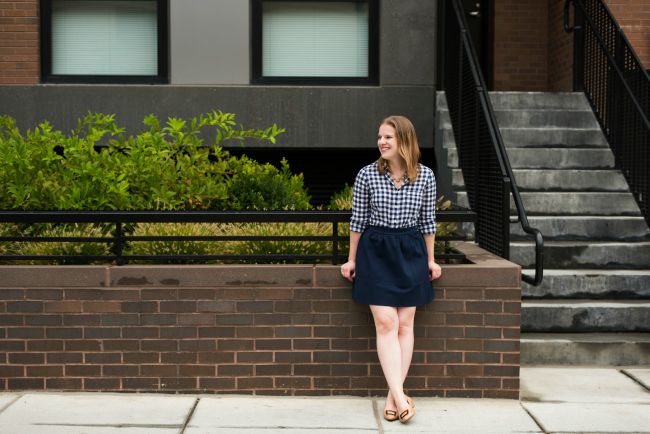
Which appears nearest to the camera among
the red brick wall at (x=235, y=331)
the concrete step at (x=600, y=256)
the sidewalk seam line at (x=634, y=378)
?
the red brick wall at (x=235, y=331)

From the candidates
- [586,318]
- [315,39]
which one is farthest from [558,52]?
[586,318]

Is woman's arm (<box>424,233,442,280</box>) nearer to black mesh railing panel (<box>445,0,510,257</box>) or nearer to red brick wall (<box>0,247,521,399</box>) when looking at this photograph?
red brick wall (<box>0,247,521,399</box>)

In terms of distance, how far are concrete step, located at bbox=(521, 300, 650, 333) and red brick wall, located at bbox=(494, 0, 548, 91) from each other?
5.75 meters

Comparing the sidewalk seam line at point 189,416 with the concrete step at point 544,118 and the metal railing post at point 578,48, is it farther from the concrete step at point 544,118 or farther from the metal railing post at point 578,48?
the metal railing post at point 578,48

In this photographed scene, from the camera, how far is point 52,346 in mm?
→ 5512

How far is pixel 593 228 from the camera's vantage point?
7723mm

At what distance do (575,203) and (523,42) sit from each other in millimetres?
4519

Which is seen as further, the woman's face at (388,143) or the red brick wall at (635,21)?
the red brick wall at (635,21)

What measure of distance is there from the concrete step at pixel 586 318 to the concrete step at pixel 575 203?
1.52 meters

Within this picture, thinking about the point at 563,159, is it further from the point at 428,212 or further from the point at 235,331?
the point at 235,331

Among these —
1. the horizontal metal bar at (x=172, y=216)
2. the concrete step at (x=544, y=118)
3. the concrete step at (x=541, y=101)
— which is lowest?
the horizontal metal bar at (x=172, y=216)

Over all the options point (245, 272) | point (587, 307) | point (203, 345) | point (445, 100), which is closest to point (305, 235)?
point (245, 272)

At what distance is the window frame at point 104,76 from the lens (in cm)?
917

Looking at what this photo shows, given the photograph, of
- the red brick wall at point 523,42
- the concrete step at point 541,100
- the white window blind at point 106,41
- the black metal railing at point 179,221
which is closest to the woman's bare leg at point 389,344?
the black metal railing at point 179,221
